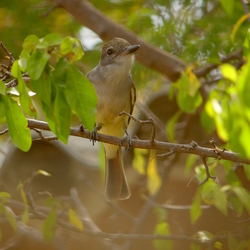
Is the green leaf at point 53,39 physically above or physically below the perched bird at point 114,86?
above

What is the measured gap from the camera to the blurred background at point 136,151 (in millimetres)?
3145

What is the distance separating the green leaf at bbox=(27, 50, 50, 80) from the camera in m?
1.34

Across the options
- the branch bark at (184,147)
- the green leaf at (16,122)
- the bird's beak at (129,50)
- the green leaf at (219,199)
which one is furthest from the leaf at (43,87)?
the bird's beak at (129,50)

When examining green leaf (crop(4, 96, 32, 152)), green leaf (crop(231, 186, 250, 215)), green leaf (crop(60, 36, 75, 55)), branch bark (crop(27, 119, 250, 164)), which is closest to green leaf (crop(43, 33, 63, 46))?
green leaf (crop(60, 36, 75, 55))

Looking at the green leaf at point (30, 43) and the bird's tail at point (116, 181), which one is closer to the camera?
the green leaf at point (30, 43)

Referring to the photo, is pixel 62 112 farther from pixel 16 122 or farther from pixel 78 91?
pixel 16 122

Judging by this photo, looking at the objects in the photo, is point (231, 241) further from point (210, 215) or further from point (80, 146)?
point (80, 146)

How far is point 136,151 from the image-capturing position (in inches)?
127

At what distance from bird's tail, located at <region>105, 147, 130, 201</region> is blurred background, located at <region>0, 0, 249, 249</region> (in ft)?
0.46

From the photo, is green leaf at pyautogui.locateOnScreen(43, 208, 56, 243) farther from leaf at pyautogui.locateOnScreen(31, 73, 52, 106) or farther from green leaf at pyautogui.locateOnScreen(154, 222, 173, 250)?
leaf at pyautogui.locateOnScreen(31, 73, 52, 106)

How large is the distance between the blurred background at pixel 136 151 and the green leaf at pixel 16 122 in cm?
132

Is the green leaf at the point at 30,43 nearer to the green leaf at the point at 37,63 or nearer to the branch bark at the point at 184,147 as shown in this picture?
the green leaf at the point at 37,63

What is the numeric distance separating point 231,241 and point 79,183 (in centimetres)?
231

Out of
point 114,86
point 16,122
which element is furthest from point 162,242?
point 16,122
